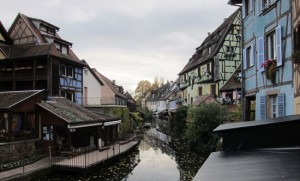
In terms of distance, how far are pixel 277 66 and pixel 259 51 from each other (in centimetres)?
195

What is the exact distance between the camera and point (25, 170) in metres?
16.3

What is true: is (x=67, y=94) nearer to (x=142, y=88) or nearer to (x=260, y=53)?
(x=260, y=53)

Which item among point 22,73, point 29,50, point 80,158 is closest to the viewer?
point 80,158

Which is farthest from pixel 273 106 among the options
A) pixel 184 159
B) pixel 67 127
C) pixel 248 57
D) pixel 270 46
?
pixel 67 127

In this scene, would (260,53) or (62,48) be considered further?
(62,48)

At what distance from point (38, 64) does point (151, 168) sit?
534 inches

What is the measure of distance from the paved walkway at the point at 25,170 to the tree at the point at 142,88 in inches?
3621

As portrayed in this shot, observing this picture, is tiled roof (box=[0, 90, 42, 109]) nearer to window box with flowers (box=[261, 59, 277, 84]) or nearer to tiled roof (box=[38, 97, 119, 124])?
tiled roof (box=[38, 97, 119, 124])

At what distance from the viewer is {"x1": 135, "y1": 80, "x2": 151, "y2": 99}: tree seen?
364ft

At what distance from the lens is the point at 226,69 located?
35625 mm

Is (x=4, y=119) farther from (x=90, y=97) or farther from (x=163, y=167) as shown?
(x=90, y=97)

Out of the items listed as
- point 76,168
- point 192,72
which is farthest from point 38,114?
point 192,72

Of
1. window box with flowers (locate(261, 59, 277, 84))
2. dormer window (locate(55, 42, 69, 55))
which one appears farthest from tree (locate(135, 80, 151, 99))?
window box with flowers (locate(261, 59, 277, 84))

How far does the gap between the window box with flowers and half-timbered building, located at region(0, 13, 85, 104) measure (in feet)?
61.3
